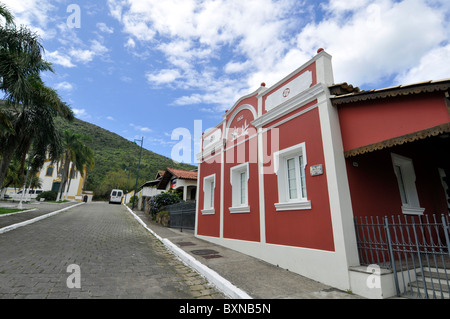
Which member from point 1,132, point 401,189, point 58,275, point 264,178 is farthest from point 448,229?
point 1,132

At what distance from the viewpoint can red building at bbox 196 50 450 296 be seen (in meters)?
4.16

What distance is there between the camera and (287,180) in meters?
6.01

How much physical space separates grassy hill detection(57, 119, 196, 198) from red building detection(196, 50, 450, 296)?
40518 millimetres

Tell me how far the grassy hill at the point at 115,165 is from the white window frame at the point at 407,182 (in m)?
42.1

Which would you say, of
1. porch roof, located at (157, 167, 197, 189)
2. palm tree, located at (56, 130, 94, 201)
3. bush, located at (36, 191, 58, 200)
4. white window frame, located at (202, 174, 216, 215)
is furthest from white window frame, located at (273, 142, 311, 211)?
bush, located at (36, 191, 58, 200)

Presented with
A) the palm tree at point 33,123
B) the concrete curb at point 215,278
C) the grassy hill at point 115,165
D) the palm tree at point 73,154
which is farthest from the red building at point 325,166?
the grassy hill at point 115,165

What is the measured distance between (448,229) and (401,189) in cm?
295

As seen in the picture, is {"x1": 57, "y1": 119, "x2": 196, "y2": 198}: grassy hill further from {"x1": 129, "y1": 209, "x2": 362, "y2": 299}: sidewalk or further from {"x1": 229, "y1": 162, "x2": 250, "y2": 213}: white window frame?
{"x1": 129, "y1": 209, "x2": 362, "y2": 299}: sidewalk

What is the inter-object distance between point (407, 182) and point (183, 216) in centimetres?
928

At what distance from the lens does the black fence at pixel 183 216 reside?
11.4m

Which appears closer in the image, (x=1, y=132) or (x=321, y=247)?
(x=321, y=247)

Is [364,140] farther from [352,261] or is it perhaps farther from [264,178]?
[264,178]

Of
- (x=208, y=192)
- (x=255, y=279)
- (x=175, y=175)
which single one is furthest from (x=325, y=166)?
(x=175, y=175)

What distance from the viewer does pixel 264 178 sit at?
6551 millimetres
